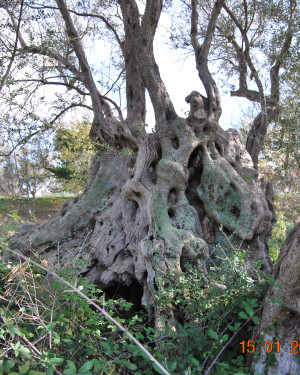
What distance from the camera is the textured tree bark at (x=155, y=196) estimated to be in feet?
18.9

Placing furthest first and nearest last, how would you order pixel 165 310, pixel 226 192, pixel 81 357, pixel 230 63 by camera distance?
1. pixel 230 63
2. pixel 226 192
3. pixel 165 310
4. pixel 81 357

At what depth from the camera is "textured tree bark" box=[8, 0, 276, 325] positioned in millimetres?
5750

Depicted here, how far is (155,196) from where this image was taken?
6.05m

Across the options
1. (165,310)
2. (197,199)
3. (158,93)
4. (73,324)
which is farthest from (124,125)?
(73,324)

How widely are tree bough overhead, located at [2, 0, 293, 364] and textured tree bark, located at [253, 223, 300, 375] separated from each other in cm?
167

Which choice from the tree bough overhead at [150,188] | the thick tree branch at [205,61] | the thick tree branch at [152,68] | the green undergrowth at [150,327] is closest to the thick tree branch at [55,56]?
the tree bough overhead at [150,188]

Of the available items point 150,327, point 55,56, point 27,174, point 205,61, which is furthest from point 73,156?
point 150,327

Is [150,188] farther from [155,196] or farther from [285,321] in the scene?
[285,321]

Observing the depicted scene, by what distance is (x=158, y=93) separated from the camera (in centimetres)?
705

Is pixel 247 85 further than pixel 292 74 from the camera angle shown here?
Yes

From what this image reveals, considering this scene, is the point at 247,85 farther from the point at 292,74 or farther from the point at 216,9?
the point at 216,9

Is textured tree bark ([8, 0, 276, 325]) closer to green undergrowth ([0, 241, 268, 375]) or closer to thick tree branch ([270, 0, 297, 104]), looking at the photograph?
green undergrowth ([0, 241, 268, 375])

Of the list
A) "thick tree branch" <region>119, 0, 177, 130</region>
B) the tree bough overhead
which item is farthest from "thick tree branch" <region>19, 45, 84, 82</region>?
"thick tree branch" <region>119, 0, 177, 130</region>

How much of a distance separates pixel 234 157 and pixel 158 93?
2.03m
